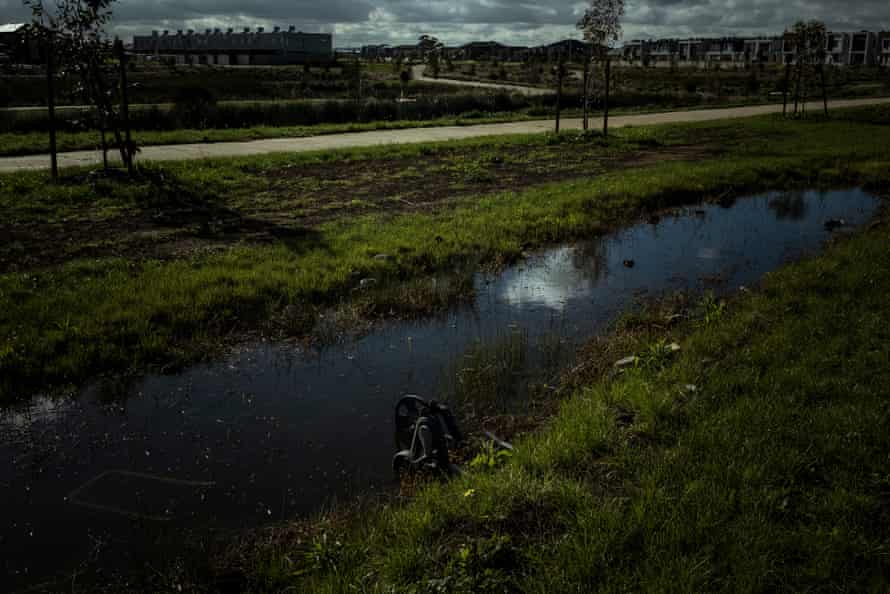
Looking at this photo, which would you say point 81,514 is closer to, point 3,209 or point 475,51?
point 3,209

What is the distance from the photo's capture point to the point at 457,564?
11.6 feet

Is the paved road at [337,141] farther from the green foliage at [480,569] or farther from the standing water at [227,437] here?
the green foliage at [480,569]

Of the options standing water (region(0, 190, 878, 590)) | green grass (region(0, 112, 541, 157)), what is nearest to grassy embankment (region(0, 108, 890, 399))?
standing water (region(0, 190, 878, 590))

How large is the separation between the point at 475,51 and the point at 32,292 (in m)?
180

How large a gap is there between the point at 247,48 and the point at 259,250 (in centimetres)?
15146

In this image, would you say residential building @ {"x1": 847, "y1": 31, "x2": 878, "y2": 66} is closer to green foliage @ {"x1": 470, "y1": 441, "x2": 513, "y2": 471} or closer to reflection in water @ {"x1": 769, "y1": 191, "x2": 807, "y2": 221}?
reflection in water @ {"x1": 769, "y1": 191, "x2": 807, "y2": 221}

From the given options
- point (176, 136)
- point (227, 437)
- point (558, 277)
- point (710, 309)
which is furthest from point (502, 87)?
point (227, 437)

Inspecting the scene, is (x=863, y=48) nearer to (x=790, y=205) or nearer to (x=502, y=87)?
(x=502, y=87)

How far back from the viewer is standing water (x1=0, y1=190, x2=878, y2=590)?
14.0 feet

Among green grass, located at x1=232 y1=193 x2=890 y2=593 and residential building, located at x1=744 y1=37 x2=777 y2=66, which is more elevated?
residential building, located at x1=744 y1=37 x2=777 y2=66

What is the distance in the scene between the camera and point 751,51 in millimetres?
164750

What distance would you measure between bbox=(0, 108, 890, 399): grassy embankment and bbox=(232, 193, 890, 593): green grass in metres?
3.51

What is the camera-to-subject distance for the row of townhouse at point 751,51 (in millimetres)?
125125

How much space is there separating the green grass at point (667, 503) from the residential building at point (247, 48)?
132219 mm
